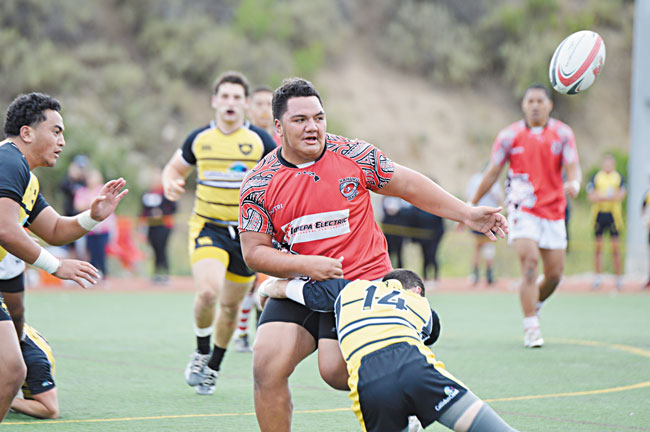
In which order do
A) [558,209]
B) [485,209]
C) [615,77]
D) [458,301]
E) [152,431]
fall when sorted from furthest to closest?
[615,77], [458,301], [558,209], [152,431], [485,209]

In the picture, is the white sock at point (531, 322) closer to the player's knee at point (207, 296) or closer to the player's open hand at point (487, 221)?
the player's knee at point (207, 296)

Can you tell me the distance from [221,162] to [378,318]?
386 cm

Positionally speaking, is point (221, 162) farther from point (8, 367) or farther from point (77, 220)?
point (8, 367)

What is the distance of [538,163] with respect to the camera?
9453 millimetres

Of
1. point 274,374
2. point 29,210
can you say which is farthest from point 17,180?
point 274,374

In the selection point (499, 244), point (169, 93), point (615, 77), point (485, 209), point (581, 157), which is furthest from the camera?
point (615, 77)

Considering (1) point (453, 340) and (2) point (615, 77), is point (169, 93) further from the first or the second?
(1) point (453, 340)

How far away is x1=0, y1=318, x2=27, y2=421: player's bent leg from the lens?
16.5 ft

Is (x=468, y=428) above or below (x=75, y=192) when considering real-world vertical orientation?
below

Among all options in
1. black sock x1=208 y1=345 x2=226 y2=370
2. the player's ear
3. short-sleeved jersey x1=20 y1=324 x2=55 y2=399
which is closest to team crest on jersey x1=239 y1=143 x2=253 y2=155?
black sock x1=208 y1=345 x2=226 y2=370

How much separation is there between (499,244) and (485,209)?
18.0 m

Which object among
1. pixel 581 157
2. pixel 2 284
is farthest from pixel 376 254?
pixel 581 157

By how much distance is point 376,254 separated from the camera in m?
5.05

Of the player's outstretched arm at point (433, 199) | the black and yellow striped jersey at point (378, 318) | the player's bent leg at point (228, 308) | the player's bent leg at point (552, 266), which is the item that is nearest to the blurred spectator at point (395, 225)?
the player's bent leg at point (552, 266)
